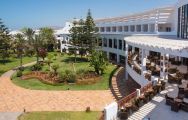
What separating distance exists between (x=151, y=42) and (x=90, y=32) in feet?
104

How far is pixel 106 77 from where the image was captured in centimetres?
4291

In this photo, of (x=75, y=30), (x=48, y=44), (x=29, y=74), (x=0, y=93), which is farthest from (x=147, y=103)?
(x=48, y=44)

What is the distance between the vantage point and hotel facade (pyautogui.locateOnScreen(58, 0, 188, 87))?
24891 millimetres

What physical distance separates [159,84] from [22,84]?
26.2m

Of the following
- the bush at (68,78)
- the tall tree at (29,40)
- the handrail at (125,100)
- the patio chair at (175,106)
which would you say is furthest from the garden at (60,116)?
the tall tree at (29,40)

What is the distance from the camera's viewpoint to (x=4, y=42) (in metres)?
65.7

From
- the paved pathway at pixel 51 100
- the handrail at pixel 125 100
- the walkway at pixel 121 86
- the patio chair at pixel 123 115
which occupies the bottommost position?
the paved pathway at pixel 51 100

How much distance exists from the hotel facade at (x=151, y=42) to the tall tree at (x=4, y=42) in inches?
931

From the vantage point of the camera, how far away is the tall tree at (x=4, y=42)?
65562 millimetres

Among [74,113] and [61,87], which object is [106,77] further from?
[74,113]

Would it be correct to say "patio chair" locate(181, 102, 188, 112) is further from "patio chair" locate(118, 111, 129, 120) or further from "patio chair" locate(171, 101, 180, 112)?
"patio chair" locate(118, 111, 129, 120)

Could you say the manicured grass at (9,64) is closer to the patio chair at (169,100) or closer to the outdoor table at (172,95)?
the outdoor table at (172,95)

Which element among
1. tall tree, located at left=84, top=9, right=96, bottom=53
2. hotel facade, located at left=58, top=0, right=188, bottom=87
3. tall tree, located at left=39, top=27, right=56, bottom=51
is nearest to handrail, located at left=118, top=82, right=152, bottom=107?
hotel facade, located at left=58, top=0, right=188, bottom=87

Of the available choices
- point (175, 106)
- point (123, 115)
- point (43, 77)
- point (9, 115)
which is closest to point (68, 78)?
point (43, 77)
